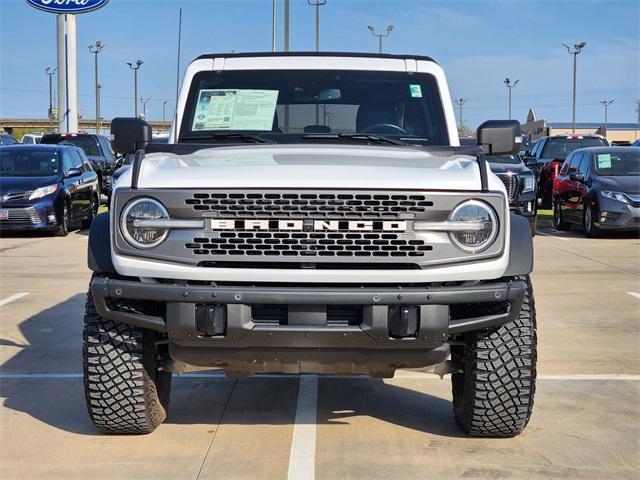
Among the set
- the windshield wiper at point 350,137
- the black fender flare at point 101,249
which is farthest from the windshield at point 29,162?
the black fender flare at point 101,249

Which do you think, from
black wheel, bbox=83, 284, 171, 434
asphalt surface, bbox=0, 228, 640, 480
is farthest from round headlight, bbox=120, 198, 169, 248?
asphalt surface, bbox=0, 228, 640, 480

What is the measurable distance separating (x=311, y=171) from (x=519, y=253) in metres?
1.02

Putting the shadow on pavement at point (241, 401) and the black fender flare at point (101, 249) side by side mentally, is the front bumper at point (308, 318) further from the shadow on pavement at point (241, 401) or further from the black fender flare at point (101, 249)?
the shadow on pavement at point (241, 401)

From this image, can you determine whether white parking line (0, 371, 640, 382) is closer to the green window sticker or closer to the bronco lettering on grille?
the green window sticker

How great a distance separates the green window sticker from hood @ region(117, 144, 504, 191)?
113cm

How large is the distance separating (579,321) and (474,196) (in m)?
4.64

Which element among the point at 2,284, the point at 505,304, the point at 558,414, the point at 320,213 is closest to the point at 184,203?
the point at 320,213

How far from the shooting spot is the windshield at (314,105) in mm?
5867

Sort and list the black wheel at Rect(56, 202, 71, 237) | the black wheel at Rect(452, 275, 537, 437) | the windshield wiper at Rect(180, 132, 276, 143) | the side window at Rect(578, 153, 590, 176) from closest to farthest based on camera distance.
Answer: the black wheel at Rect(452, 275, 537, 437)
the windshield wiper at Rect(180, 132, 276, 143)
the black wheel at Rect(56, 202, 71, 237)
the side window at Rect(578, 153, 590, 176)

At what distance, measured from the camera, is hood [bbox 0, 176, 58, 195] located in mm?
16750

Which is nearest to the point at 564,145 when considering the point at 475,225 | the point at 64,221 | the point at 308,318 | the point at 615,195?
the point at 615,195

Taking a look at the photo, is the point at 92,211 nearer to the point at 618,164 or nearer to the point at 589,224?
the point at 589,224

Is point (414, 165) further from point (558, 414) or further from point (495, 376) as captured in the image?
point (558, 414)

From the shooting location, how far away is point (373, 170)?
455 cm
